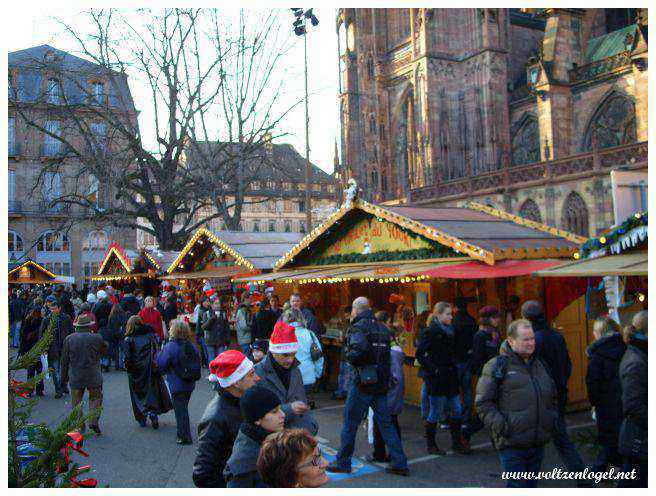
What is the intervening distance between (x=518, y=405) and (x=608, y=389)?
152cm

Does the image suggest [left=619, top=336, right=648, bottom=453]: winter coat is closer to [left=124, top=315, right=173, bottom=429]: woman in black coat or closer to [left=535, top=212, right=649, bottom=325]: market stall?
[left=535, top=212, right=649, bottom=325]: market stall

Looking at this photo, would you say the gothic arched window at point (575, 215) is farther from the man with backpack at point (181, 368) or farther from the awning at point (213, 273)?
the man with backpack at point (181, 368)

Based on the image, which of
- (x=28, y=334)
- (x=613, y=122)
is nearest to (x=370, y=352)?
(x=28, y=334)

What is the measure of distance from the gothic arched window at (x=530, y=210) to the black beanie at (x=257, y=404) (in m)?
27.2

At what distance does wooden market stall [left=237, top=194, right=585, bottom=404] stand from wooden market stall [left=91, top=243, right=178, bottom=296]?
7348mm

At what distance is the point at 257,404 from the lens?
3.23 meters

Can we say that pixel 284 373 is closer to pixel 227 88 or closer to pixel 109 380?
pixel 109 380

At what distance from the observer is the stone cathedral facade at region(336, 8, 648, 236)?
28.2m

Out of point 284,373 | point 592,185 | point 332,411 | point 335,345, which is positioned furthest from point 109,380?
point 592,185

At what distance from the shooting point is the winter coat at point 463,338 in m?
7.28

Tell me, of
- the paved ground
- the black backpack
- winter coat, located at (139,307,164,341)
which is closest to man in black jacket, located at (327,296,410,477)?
the paved ground

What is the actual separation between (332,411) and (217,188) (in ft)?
41.6

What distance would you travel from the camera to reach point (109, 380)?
488 inches

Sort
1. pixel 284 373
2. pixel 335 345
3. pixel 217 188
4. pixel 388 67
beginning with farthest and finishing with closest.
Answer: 1. pixel 388 67
2. pixel 217 188
3. pixel 335 345
4. pixel 284 373
